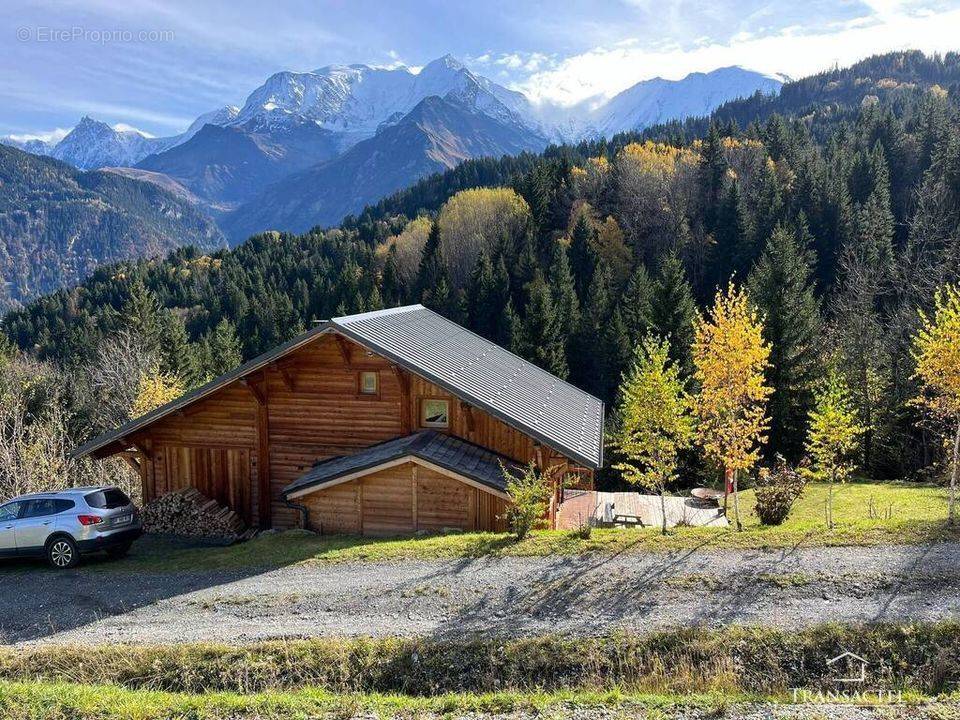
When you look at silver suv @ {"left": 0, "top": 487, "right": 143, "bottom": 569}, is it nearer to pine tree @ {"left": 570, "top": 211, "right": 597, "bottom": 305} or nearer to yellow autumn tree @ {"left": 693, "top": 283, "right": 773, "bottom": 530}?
yellow autumn tree @ {"left": 693, "top": 283, "right": 773, "bottom": 530}

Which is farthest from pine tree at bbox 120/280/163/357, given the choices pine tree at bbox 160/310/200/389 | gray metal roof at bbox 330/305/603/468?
gray metal roof at bbox 330/305/603/468

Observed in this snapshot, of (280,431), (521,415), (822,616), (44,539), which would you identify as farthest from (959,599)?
(44,539)

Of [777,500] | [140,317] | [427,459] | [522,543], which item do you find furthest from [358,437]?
[140,317]

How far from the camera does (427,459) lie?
1739 cm

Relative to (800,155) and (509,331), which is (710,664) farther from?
(800,155)

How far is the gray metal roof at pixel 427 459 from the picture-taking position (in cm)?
1741

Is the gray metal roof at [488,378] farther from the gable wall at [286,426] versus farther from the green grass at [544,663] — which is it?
the green grass at [544,663]

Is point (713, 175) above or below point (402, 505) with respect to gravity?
above

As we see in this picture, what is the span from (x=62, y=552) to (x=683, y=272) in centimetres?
4232

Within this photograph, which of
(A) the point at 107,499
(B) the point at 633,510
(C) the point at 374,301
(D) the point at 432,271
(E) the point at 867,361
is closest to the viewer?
(A) the point at 107,499

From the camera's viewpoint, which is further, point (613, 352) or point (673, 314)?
point (613, 352)

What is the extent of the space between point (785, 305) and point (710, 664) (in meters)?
30.4

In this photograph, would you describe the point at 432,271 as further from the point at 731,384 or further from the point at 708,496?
the point at 731,384

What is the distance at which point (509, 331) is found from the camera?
57.5m
